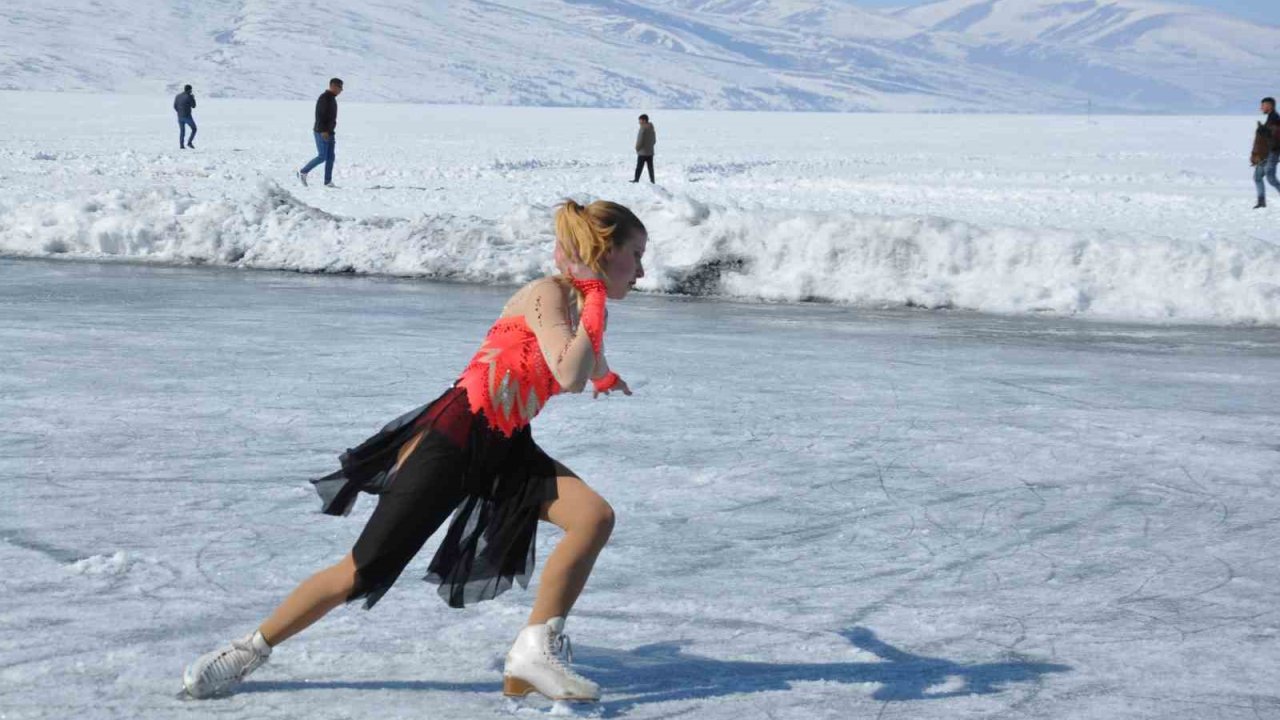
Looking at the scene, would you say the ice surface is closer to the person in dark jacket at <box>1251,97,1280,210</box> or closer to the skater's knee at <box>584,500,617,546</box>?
the person in dark jacket at <box>1251,97,1280,210</box>

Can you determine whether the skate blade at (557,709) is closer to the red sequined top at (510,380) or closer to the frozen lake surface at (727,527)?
the frozen lake surface at (727,527)

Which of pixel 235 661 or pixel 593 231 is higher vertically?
pixel 593 231

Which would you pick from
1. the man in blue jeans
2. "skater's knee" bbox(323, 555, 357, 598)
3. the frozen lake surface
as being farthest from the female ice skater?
the man in blue jeans

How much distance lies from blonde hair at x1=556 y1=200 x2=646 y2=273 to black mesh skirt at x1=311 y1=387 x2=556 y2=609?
1.33ft

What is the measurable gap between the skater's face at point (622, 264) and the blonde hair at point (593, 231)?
0.04 feet

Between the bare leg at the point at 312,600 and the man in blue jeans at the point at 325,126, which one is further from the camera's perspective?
the man in blue jeans at the point at 325,126

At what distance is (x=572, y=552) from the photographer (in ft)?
10.5

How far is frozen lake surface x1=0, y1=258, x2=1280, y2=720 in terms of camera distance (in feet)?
11.2

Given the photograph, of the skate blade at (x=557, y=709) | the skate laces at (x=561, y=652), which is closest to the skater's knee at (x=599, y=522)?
the skate laces at (x=561, y=652)

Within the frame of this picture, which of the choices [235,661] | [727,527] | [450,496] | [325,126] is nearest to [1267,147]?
[325,126]

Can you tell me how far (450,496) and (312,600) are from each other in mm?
354

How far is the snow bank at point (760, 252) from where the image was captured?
11.3m

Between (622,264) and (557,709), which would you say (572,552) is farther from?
(622,264)

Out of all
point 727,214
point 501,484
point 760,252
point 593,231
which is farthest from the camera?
point 727,214
